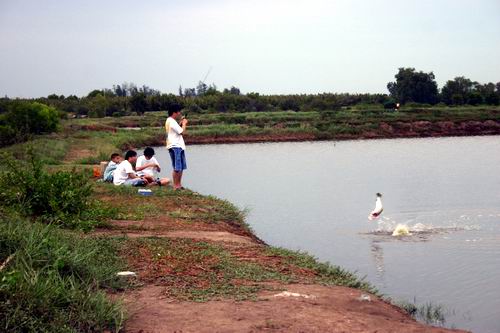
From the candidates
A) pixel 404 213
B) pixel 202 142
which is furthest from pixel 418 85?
pixel 404 213

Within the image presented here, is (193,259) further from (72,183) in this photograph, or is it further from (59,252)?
(72,183)

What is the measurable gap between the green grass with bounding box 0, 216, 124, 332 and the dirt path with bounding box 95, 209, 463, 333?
273 mm

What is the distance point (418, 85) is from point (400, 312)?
7652cm

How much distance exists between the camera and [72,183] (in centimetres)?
1009

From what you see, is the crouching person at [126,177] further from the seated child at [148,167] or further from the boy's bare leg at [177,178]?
the boy's bare leg at [177,178]

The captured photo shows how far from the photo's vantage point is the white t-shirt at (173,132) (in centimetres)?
1366

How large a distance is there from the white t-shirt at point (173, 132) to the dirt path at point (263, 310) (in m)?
5.80

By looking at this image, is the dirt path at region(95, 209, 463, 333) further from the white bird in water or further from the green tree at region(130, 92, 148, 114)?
the green tree at region(130, 92, 148, 114)

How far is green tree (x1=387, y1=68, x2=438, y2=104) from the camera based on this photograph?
81375 millimetres

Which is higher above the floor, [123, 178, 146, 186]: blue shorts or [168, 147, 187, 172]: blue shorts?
[168, 147, 187, 172]: blue shorts

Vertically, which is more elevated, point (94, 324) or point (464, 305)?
point (94, 324)

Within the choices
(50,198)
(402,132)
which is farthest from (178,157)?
(402,132)

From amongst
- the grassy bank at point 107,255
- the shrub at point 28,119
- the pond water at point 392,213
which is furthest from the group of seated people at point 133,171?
the shrub at point 28,119

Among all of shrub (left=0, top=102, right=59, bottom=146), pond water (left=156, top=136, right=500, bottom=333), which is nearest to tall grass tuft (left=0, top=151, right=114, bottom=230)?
pond water (left=156, top=136, right=500, bottom=333)
